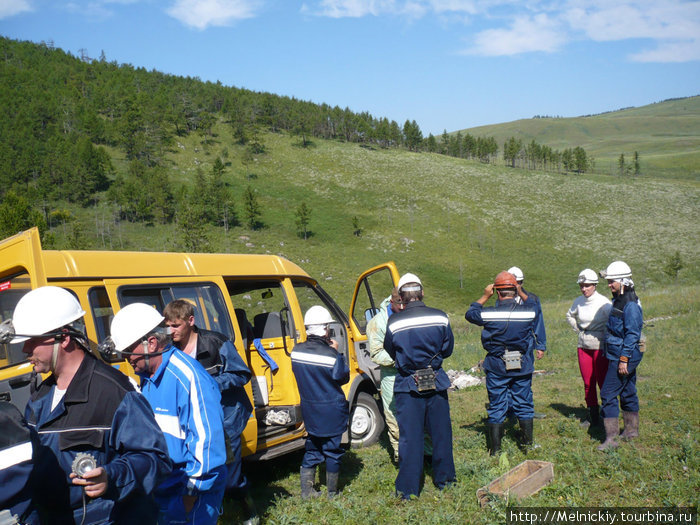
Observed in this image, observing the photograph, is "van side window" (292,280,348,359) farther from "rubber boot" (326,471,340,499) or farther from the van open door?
the van open door

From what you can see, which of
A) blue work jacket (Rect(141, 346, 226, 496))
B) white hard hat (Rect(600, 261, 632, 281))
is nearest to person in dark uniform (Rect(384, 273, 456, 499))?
blue work jacket (Rect(141, 346, 226, 496))

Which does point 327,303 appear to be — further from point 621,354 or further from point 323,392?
point 621,354

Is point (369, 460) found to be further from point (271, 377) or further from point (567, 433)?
point (567, 433)

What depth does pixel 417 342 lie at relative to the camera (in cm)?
490

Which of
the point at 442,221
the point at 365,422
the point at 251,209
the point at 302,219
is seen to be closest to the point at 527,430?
the point at 365,422

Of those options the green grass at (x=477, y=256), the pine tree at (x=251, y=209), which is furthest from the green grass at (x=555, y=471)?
the pine tree at (x=251, y=209)

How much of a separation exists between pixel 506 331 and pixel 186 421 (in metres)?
4.02

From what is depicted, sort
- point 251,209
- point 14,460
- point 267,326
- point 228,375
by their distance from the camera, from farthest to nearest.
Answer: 1. point 251,209
2. point 267,326
3. point 228,375
4. point 14,460

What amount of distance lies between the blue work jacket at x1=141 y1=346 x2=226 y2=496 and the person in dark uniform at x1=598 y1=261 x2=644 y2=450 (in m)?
4.89

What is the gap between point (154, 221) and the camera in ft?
195

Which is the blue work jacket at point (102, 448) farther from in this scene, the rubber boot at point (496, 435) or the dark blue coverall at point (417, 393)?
the rubber boot at point (496, 435)

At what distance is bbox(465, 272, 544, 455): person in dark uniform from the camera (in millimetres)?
5820

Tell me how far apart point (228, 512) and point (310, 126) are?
101 metres

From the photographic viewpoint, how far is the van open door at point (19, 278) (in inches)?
153
